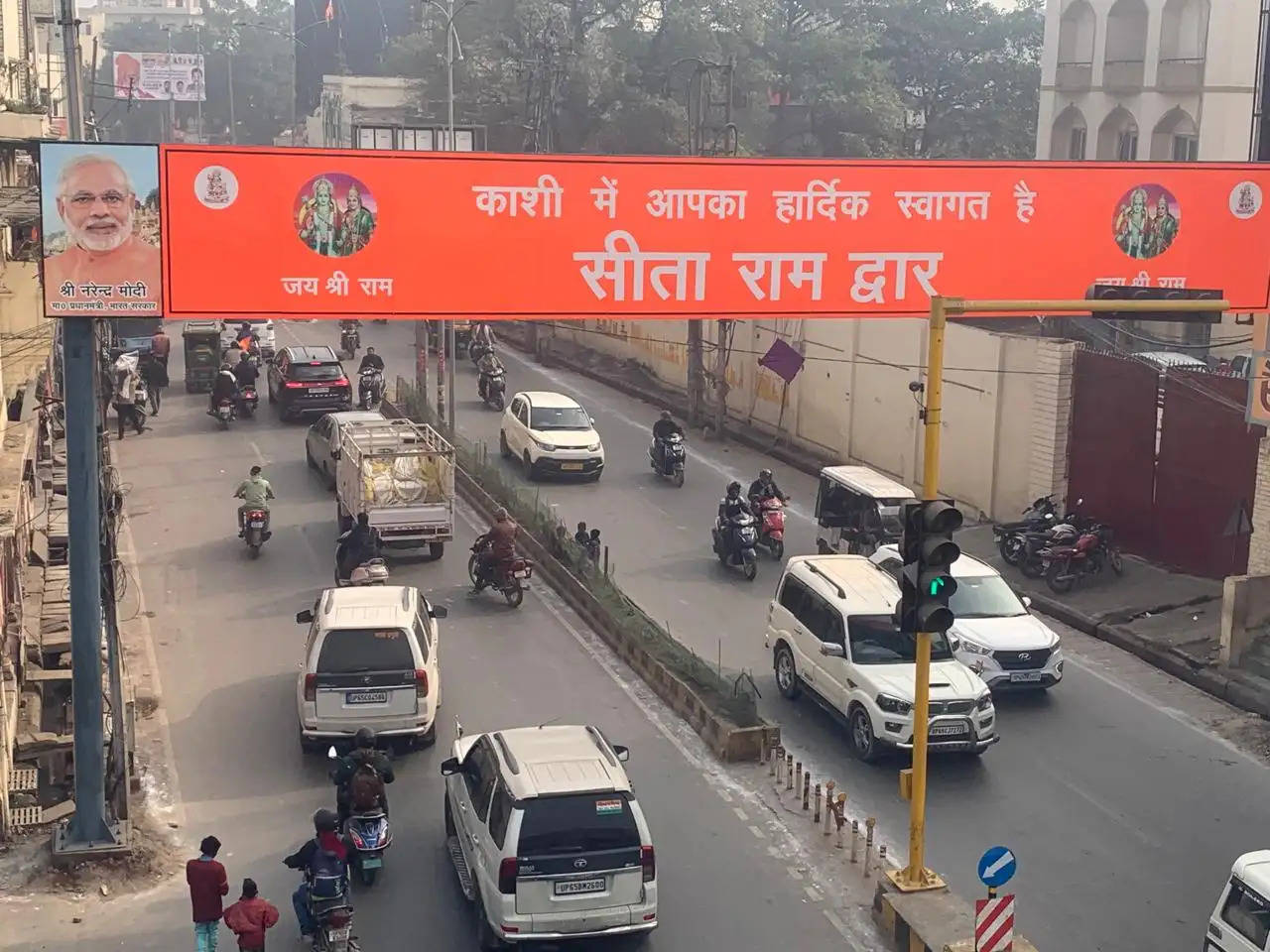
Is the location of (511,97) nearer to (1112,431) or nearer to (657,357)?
(657,357)

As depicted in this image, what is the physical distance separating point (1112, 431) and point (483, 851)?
52.0 ft

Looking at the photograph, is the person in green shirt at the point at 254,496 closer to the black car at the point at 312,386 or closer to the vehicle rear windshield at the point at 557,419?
the vehicle rear windshield at the point at 557,419

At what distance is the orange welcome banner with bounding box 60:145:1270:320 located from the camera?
38.6 ft

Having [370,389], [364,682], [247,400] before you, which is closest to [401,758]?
[364,682]

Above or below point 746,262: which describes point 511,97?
above

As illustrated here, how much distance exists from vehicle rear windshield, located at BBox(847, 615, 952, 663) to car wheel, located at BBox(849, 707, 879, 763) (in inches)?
26.0

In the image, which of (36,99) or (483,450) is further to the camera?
(483,450)

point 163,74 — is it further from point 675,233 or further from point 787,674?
point 675,233

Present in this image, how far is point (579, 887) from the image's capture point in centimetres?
1141

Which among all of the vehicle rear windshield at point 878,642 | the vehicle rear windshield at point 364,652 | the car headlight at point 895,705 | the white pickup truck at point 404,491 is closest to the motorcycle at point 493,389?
the white pickup truck at point 404,491

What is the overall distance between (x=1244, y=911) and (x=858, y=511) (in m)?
13.6

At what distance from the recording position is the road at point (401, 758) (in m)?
12.5

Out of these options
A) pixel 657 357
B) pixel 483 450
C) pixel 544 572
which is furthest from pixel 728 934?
pixel 657 357

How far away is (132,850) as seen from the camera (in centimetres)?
1329
